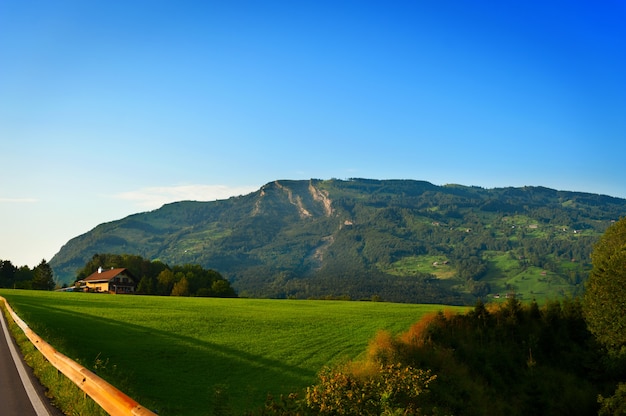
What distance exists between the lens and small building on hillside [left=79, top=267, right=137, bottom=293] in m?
145

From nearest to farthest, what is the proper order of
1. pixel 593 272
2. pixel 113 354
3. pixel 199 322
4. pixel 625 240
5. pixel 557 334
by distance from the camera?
pixel 113 354 < pixel 199 322 < pixel 557 334 < pixel 593 272 < pixel 625 240

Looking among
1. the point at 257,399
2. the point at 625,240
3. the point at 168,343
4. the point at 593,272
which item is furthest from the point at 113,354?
the point at 625,240

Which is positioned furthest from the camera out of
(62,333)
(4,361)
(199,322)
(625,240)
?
(625,240)

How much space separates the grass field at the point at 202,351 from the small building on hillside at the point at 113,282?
102 metres

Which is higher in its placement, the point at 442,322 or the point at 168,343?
the point at 168,343

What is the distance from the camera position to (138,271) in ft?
527

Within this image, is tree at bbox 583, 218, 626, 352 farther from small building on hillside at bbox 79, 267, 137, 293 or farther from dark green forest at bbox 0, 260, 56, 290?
dark green forest at bbox 0, 260, 56, 290

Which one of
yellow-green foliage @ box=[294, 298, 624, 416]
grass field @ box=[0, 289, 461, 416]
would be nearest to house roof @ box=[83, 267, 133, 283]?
grass field @ box=[0, 289, 461, 416]

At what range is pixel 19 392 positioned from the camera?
543 inches

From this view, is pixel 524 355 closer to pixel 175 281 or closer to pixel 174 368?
pixel 174 368

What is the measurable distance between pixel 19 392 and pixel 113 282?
465ft

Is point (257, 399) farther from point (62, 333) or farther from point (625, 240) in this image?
point (625, 240)

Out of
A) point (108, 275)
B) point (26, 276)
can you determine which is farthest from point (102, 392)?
point (26, 276)

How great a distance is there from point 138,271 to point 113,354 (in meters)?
141
